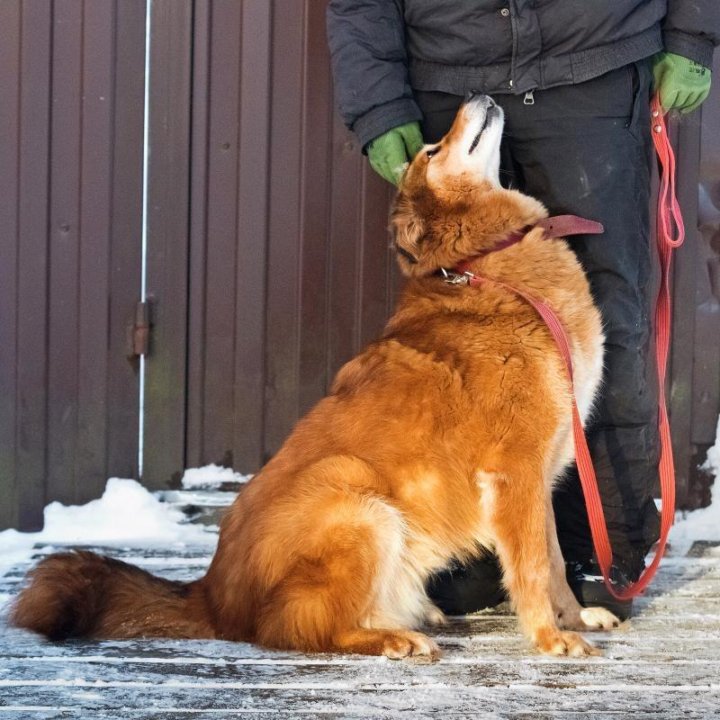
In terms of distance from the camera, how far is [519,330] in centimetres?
305

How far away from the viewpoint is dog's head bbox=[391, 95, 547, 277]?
323 centimetres

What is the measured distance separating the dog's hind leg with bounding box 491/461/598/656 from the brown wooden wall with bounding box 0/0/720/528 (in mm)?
1635

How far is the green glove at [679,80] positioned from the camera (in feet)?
11.1

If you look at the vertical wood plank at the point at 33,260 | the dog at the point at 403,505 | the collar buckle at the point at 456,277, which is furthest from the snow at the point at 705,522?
the vertical wood plank at the point at 33,260

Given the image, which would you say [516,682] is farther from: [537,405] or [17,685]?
[17,685]

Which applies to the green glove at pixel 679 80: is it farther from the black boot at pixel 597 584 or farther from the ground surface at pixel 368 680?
the ground surface at pixel 368 680

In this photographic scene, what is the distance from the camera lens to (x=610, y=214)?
3.36 metres

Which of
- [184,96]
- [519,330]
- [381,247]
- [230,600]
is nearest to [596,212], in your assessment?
[519,330]

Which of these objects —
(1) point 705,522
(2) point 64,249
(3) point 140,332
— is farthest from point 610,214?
(2) point 64,249

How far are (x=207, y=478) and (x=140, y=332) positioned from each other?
2.09 ft

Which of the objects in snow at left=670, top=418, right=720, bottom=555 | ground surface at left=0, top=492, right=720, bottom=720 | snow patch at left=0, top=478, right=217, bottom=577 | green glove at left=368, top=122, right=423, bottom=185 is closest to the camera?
ground surface at left=0, top=492, right=720, bottom=720

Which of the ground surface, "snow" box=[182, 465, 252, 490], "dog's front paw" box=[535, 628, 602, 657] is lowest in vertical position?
the ground surface

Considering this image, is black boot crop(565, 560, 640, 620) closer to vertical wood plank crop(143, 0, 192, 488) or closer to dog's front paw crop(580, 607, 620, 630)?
dog's front paw crop(580, 607, 620, 630)

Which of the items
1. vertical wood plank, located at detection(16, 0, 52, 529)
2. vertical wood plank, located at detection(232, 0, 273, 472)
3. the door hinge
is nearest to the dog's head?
vertical wood plank, located at detection(232, 0, 273, 472)
